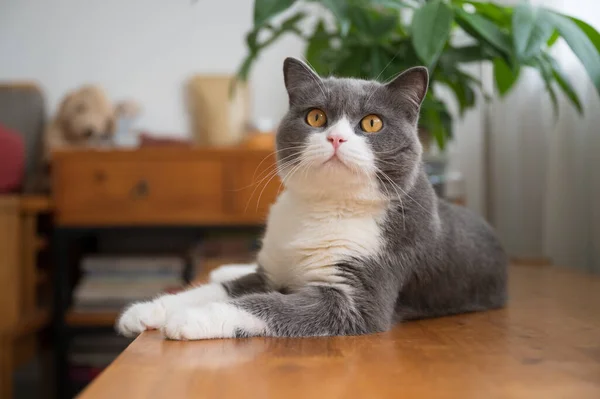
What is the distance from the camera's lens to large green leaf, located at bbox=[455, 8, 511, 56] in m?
1.17

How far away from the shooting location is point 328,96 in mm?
941

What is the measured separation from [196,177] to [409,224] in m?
1.37

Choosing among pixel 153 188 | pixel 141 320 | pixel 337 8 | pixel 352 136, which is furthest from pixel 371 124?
pixel 153 188

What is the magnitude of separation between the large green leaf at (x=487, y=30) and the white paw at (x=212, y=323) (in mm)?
758

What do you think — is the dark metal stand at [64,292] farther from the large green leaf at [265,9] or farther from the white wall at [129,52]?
the large green leaf at [265,9]

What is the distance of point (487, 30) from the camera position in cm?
118

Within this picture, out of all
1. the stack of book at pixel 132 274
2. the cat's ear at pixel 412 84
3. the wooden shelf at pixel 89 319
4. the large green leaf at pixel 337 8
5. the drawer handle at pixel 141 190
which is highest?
the large green leaf at pixel 337 8

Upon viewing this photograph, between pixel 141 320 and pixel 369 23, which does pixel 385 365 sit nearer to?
pixel 141 320

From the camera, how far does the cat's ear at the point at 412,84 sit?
93 centimetres

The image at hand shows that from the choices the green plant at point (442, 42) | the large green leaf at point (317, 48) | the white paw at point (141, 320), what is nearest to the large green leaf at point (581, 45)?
the green plant at point (442, 42)

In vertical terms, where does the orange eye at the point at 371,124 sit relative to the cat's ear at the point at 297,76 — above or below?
below

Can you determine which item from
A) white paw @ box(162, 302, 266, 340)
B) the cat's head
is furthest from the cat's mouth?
white paw @ box(162, 302, 266, 340)

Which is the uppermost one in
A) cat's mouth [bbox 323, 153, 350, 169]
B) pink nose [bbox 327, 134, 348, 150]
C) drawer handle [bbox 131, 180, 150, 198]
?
pink nose [bbox 327, 134, 348, 150]

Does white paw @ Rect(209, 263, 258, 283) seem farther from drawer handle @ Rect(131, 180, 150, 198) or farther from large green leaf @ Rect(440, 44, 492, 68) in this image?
drawer handle @ Rect(131, 180, 150, 198)
